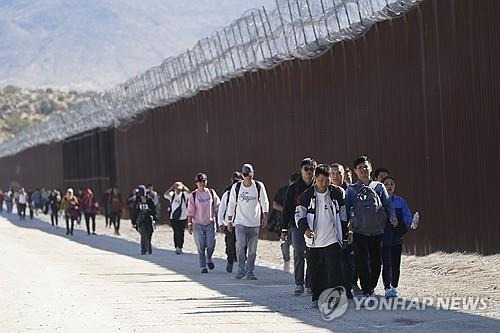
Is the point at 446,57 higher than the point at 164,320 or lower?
higher

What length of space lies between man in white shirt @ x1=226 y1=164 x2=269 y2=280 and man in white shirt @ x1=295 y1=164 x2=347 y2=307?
4270 millimetres

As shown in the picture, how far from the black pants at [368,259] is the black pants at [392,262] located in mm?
89

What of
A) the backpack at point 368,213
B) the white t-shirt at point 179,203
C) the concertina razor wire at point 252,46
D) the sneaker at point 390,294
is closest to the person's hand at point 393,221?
the backpack at point 368,213

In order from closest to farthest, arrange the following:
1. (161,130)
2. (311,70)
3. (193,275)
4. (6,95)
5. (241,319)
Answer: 1. (241,319)
2. (193,275)
3. (311,70)
4. (161,130)
5. (6,95)

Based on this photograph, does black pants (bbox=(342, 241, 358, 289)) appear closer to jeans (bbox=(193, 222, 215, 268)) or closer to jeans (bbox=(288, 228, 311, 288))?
jeans (bbox=(288, 228, 311, 288))

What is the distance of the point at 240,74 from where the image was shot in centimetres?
3331

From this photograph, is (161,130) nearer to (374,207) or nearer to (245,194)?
(245,194)

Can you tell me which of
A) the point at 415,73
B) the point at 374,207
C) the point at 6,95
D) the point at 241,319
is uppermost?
the point at 6,95

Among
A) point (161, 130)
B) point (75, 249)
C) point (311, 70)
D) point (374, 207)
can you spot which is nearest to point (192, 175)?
point (161, 130)

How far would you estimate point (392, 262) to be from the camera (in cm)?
1506

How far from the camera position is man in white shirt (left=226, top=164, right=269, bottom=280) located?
62.0ft

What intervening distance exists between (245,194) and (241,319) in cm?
543

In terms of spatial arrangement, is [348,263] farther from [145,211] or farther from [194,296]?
[145,211]

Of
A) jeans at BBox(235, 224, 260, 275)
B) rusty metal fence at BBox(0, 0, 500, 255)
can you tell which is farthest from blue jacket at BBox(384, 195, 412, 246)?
jeans at BBox(235, 224, 260, 275)
